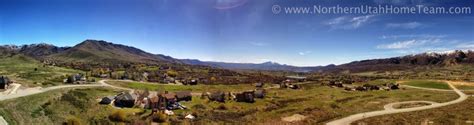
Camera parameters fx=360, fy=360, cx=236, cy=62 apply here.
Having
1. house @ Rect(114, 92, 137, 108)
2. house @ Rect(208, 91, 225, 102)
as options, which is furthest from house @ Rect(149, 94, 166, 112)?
house @ Rect(208, 91, 225, 102)

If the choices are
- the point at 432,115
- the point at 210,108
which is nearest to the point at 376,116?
the point at 432,115

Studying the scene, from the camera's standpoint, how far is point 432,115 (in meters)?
63.3

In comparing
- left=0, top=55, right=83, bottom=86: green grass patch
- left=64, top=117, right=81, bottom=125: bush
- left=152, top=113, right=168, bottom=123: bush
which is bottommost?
left=152, top=113, right=168, bottom=123: bush

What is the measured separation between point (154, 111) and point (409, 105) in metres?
53.4

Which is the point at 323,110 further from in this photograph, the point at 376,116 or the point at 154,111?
the point at 154,111

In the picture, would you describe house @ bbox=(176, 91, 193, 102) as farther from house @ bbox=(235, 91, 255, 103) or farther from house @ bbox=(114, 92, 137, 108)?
house @ bbox=(114, 92, 137, 108)

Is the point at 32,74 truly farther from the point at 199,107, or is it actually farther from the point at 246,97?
the point at 246,97

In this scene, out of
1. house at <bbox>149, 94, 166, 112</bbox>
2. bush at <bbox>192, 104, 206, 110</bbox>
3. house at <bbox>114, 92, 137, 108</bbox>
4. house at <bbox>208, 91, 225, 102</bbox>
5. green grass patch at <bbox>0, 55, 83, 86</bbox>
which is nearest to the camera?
house at <bbox>149, 94, 166, 112</bbox>

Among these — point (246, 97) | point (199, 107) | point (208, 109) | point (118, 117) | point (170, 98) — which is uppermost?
point (170, 98)

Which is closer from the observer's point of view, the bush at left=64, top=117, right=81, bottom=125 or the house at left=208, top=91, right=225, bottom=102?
the bush at left=64, top=117, right=81, bottom=125

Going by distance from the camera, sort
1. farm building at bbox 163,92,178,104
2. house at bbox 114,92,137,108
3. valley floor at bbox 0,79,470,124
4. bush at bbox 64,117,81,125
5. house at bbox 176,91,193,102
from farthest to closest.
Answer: house at bbox 176,91,193,102 < farm building at bbox 163,92,178,104 < house at bbox 114,92,137,108 < valley floor at bbox 0,79,470,124 < bush at bbox 64,117,81,125

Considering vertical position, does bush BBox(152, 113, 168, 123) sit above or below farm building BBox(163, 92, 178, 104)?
below

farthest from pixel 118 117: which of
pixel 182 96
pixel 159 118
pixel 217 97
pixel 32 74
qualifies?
pixel 32 74

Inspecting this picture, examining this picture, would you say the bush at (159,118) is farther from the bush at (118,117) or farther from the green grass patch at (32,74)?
the green grass patch at (32,74)
